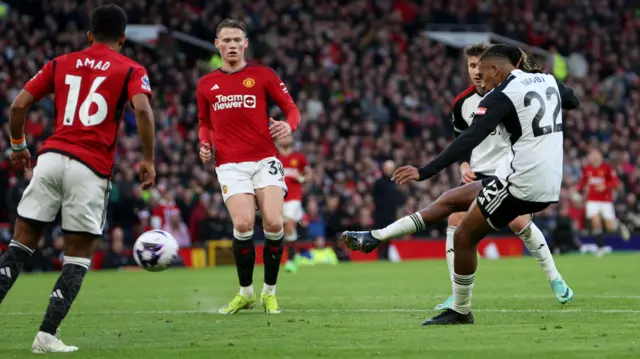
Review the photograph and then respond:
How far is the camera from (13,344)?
804 centimetres

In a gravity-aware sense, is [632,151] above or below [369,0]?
below

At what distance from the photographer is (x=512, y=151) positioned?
880cm

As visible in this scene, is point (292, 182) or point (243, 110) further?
point (292, 182)

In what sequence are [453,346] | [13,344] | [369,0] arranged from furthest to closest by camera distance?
[369,0]
[13,344]
[453,346]

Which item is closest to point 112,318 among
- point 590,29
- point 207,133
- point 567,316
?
point 207,133

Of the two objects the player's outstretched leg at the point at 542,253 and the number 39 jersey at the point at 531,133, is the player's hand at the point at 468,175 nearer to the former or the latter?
the player's outstretched leg at the point at 542,253

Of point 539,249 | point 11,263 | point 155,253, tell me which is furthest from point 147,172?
point 539,249

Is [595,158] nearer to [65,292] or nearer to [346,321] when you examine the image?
[346,321]

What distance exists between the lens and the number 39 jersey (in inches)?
337

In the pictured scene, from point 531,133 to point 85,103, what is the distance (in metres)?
3.28

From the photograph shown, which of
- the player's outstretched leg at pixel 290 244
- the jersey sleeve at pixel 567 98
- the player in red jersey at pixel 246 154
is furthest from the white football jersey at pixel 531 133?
the player's outstretched leg at pixel 290 244

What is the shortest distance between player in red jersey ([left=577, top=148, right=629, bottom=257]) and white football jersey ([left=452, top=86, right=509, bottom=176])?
634 inches

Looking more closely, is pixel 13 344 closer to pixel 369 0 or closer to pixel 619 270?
pixel 619 270

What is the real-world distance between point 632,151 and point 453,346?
1082 inches
